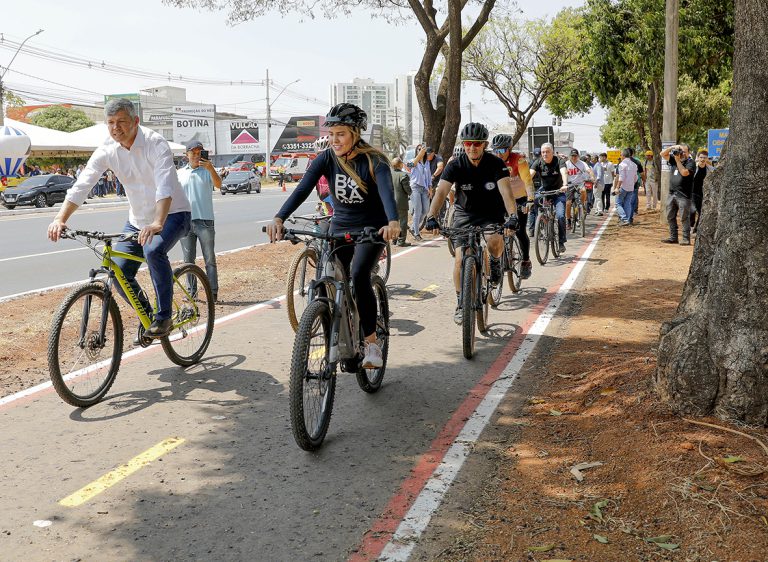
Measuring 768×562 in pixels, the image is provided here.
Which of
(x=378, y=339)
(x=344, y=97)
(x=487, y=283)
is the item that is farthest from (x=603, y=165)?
(x=344, y=97)

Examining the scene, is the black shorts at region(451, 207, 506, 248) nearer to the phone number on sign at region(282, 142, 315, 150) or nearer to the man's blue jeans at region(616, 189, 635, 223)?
the man's blue jeans at region(616, 189, 635, 223)

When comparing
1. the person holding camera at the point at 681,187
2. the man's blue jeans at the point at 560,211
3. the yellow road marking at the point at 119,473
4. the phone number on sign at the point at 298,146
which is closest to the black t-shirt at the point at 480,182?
the yellow road marking at the point at 119,473

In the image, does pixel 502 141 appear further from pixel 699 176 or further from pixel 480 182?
pixel 699 176

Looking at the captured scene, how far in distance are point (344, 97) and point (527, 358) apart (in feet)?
626

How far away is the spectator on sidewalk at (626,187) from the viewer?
20438 mm

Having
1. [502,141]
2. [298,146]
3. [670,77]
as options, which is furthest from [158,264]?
[298,146]

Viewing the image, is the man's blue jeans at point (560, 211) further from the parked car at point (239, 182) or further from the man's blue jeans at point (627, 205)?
the parked car at point (239, 182)

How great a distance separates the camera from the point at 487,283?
25.1ft

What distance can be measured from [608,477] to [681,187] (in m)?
12.6

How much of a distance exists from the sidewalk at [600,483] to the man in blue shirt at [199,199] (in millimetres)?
4689

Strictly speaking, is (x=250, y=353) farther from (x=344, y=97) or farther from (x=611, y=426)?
(x=344, y=97)

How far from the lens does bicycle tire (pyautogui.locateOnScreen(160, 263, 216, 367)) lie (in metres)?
6.38

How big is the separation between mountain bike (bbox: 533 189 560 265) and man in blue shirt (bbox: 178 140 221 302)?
5.49 m

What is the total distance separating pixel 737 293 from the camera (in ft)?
15.1
